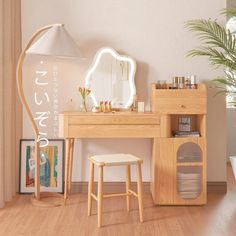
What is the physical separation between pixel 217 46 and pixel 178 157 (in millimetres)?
1161

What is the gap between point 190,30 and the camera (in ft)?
14.7

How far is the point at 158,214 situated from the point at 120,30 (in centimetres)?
181

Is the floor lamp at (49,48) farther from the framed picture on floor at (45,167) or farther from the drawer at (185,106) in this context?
the drawer at (185,106)

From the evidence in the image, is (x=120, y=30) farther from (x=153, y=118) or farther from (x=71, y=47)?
(x=153, y=118)

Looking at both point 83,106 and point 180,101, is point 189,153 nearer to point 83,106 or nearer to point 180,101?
point 180,101

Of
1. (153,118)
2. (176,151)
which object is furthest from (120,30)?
(176,151)

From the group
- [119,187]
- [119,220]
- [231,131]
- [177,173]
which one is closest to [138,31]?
[177,173]

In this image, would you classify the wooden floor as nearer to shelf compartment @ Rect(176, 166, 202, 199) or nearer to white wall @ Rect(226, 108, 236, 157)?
shelf compartment @ Rect(176, 166, 202, 199)

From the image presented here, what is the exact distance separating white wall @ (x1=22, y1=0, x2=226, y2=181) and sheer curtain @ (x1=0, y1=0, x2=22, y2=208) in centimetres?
19

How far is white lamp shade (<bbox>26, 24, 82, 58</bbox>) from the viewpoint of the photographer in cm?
392

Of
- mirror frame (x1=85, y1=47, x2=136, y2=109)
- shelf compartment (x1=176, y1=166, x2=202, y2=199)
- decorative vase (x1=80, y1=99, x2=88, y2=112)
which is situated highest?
mirror frame (x1=85, y1=47, x2=136, y2=109)

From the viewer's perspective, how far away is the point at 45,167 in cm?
447

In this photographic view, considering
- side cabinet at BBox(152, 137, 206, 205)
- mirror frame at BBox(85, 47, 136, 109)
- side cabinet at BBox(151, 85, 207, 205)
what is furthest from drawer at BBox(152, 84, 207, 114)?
mirror frame at BBox(85, 47, 136, 109)

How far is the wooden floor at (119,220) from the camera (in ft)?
10.8
